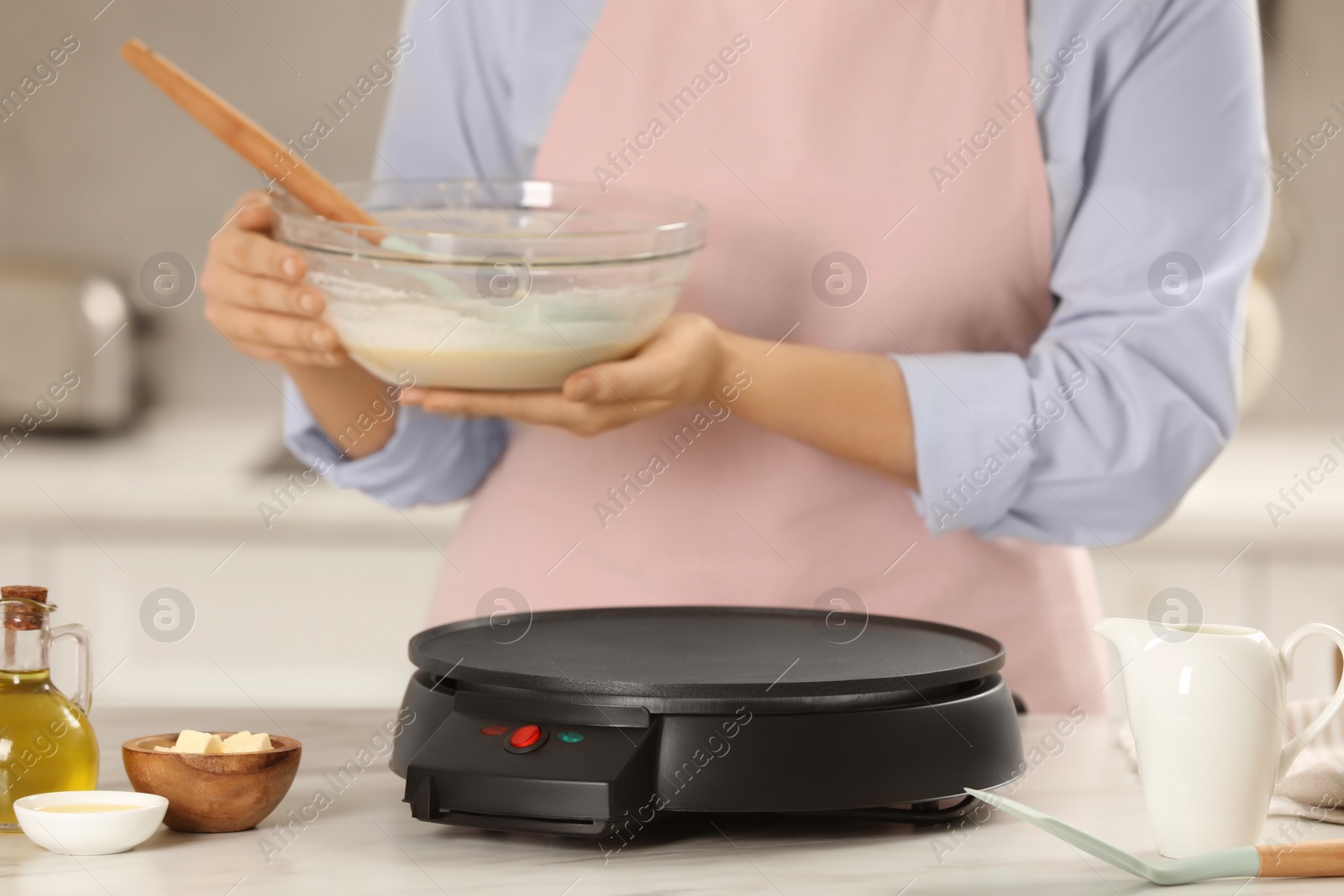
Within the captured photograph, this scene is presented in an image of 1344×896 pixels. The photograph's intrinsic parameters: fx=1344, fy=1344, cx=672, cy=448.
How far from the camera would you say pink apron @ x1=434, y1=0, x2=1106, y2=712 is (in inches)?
43.9

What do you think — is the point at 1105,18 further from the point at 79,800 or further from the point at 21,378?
the point at 21,378

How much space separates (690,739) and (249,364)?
2145 mm

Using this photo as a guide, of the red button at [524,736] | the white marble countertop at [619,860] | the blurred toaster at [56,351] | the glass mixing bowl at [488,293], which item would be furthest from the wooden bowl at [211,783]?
the blurred toaster at [56,351]

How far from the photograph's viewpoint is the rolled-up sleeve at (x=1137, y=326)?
1.04 meters

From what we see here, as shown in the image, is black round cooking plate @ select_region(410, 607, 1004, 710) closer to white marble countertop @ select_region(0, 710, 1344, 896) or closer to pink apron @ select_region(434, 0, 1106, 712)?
white marble countertop @ select_region(0, 710, 1344, 896)

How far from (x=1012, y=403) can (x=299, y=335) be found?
21.1 inches

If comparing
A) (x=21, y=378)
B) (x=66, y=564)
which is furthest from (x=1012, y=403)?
(x=21, y=378)

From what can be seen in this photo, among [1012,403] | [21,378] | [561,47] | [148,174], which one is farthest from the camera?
[148,174]

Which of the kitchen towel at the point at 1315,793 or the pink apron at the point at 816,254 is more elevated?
the pink apron at the point at 816,254

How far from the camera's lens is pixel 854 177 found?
112 cm

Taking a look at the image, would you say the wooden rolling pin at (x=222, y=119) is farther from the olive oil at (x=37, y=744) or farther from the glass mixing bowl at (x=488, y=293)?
the olive oil at (x=37, y=744)

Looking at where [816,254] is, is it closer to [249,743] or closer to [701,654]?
[701,654]

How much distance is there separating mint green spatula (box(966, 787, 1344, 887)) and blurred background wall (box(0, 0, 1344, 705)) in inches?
64.6

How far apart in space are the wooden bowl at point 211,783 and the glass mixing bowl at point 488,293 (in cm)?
29
